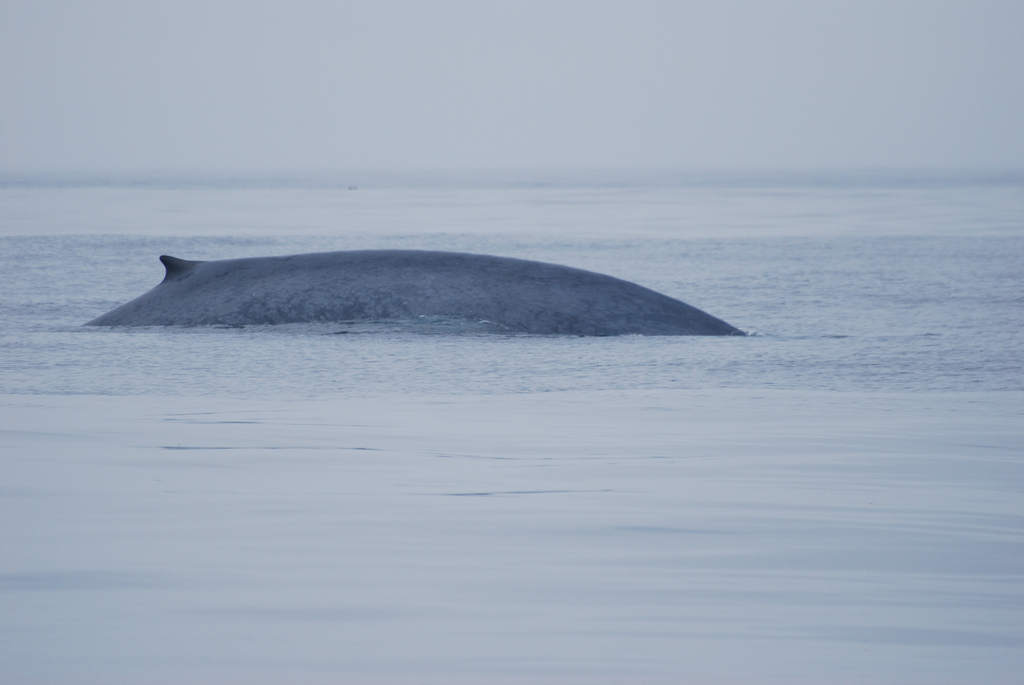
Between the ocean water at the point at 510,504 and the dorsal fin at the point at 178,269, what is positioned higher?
the dorsal fin at the point at 178,269

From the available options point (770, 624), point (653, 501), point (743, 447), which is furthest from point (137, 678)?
point (743, 447)

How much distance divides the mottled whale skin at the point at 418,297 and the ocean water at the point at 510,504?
244 millimetres

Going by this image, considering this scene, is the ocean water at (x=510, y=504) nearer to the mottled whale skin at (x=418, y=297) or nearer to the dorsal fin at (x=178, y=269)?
the mottled whale skin at (x=418, y=297)

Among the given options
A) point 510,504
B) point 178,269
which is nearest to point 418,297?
point 178,269

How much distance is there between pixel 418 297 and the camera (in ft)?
35.4

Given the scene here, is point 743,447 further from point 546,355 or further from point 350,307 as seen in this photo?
point 350,307

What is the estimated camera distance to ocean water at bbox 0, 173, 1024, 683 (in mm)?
3338

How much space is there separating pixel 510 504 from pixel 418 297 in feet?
19.4

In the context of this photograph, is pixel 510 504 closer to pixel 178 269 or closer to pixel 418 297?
pixel 418 297

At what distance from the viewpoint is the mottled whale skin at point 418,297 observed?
35.1ft

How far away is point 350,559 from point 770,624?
1272 mm

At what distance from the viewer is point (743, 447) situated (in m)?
6.32

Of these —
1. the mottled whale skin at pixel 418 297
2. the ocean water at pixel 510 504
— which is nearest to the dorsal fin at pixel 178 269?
the mottled whale skin at pixel 418 297

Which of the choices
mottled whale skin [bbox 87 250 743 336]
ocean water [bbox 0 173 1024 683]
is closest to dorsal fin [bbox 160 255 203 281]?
mottled whale skin [bbox 87 250 743 336]
